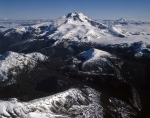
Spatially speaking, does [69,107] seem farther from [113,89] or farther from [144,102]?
[144,102]

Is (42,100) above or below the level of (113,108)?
above

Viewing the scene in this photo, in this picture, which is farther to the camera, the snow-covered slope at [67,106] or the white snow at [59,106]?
the snow-covered slope at [67,106]

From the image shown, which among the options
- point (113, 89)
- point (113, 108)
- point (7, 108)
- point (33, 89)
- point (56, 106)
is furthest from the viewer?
point (113, 89)

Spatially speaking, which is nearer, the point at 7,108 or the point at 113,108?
the point at 7,108

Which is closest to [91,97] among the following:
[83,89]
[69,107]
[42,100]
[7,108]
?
[83,89]

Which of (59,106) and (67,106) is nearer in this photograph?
(59,106)

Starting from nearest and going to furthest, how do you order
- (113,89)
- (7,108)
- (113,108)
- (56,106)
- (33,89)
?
(7,108), (56,106), (113,108), (33,89), (113,89)

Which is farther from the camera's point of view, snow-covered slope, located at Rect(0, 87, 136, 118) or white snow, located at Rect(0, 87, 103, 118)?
snow-covered slope, located at Rect(0, 87, 136, 118)

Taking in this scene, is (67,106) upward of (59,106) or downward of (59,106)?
downward
